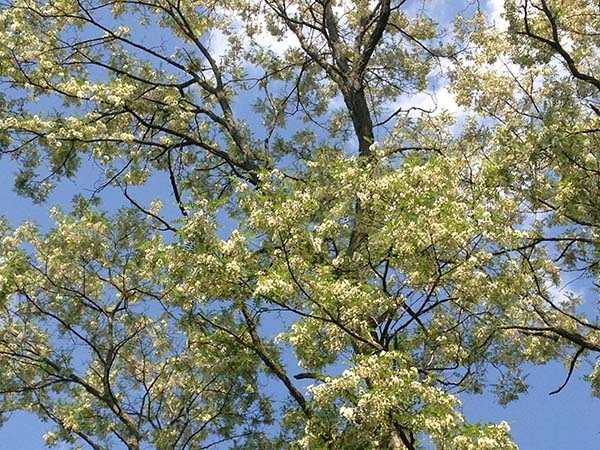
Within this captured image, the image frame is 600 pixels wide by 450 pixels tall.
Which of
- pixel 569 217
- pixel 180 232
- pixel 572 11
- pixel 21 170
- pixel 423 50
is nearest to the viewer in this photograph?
pixel 180 232

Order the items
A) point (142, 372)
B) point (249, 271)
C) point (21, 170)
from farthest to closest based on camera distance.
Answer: point (142, 372) → point (21, 170) → point (249, 271)

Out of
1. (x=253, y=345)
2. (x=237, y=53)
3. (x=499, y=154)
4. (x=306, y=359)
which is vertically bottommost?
(x=306, y=359)

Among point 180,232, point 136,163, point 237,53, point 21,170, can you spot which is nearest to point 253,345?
point 180,232

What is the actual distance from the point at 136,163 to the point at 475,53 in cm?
762

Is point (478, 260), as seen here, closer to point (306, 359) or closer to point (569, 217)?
point (306, 359)

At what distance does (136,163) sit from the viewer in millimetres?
15000

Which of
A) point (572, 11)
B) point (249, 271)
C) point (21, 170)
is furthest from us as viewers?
point (21, 170)

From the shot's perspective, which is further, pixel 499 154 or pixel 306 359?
pixel 499 154

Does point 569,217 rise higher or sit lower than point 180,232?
higher

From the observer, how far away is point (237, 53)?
16.3 m

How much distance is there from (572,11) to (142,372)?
1115 cm

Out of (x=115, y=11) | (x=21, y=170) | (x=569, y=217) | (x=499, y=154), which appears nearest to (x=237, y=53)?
(x=115, y=11)

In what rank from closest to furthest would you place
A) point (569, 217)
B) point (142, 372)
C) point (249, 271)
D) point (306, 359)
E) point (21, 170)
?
1. point (249, 271)
2. point (306, 359)
3. point (569, 217)
4. point (21, 170)
5. point (142, 372)

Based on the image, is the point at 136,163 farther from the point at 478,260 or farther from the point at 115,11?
the point at 478,260
